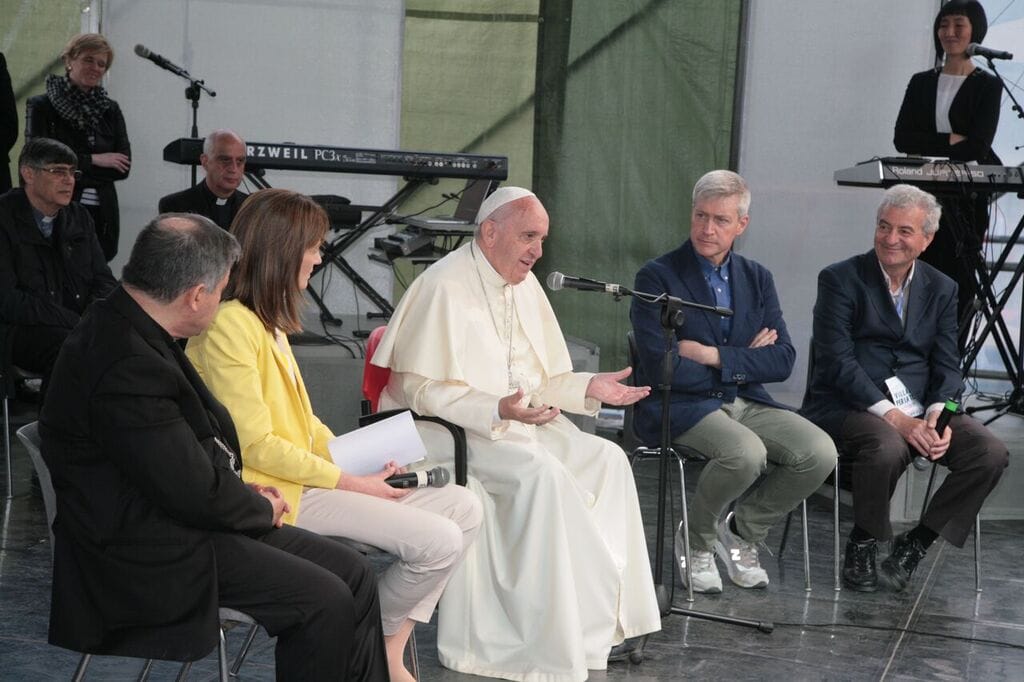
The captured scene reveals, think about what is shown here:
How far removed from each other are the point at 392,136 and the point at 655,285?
3778 millimetres

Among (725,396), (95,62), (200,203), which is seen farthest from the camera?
(95,62)

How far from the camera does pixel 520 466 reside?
3.62 m

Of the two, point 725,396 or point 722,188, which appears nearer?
point 722,188

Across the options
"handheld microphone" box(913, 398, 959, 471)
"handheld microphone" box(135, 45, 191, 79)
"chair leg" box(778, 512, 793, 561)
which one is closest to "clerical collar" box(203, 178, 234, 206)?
"handheld microphone" box(135, 45, 191, 79)

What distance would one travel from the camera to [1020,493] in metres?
5.65

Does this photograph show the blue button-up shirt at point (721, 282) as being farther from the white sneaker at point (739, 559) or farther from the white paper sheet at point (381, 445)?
the white paper sheet at point (381, 445)

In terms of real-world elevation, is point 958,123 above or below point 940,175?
above

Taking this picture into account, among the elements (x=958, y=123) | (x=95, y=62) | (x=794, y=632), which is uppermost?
(x=95, y=62)

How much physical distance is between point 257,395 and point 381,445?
1.34 feet

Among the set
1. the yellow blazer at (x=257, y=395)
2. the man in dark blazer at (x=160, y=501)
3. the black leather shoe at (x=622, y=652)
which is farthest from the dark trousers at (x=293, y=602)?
the black leather shoe at (x=622, y=652)

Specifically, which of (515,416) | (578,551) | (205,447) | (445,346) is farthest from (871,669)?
(205,447)

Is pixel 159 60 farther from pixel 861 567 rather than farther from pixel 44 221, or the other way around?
pixel 861 567

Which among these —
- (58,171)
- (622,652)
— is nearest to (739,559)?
(622,652)

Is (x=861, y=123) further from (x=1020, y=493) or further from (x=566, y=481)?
(x=566, y=481)
